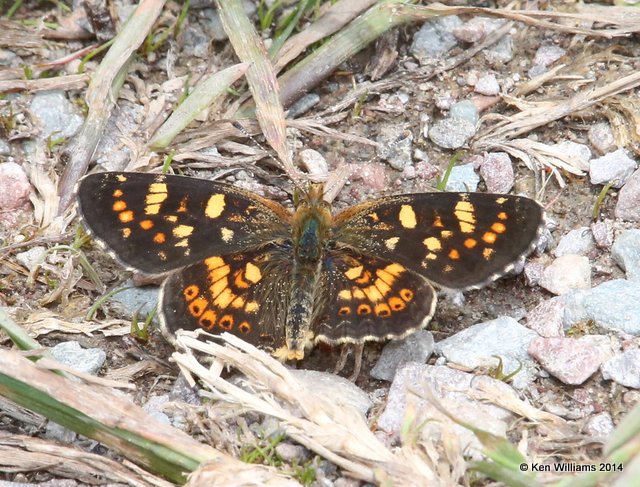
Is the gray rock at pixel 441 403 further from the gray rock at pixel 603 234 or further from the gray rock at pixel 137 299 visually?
the gray rock at pixel 137 299

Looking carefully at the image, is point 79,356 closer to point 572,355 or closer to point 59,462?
point 59,462

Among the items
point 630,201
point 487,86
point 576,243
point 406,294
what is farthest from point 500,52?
point 406,294

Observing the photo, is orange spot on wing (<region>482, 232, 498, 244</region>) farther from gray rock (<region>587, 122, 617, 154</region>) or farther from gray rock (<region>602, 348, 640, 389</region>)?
gray rock (<region>587, 122, 617, 154</region>)

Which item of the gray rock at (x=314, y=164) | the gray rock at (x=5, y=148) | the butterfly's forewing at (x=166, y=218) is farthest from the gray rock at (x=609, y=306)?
the gray rock at (x=5, y=148)

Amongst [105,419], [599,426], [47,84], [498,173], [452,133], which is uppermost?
[47,84]

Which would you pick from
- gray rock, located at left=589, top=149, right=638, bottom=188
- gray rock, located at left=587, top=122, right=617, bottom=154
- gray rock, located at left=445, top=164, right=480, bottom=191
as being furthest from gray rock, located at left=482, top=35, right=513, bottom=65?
gray rock, located at left=589, top=149, right=638, bottom=188
